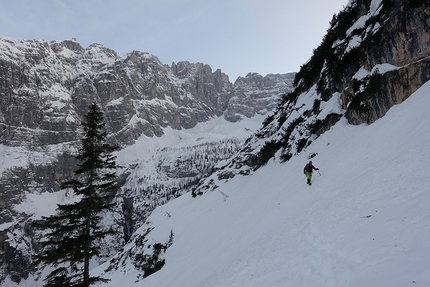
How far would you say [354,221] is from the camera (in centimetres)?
1037

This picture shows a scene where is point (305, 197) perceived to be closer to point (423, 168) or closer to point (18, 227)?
point (423, 168)

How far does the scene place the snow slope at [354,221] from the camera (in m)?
7.23

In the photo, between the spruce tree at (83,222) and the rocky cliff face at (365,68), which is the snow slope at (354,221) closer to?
the rocky cliff face at (365,68)

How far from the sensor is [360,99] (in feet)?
78.5

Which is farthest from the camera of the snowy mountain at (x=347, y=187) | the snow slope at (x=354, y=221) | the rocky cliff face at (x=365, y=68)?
the rocky cliff face at (x=365, y=68)

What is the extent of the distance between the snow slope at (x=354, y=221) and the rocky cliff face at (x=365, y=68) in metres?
1.69

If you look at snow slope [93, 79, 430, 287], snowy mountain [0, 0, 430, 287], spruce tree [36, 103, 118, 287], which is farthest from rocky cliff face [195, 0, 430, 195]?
spruce tree [36, 103, 118, 287]

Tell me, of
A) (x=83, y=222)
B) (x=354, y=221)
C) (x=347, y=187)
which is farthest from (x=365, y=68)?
(x=83, y=222)

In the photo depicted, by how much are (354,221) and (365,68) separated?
20971 millimetres

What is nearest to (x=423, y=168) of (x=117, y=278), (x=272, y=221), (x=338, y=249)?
(x=338, y=249)

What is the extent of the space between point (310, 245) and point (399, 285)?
204 inches

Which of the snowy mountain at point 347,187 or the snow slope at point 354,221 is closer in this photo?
the snow slope at point 354,221

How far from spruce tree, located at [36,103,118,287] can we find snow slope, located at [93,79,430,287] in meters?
7.27

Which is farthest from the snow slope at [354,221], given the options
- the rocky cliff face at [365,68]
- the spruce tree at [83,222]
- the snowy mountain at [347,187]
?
the spruce tree at [83,222]
